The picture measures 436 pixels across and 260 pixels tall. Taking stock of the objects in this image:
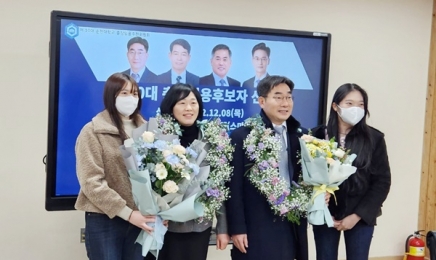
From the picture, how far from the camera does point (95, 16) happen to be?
2787mm

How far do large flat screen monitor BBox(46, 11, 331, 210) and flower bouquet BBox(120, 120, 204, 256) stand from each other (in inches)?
33.9

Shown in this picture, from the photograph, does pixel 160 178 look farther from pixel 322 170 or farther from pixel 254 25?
pixel 254 25

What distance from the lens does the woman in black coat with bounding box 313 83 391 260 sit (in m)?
2.49

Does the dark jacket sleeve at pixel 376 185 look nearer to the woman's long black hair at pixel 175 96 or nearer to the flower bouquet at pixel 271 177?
the flower bouquet at pixel 271 177


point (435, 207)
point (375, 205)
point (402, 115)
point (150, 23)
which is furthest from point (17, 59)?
point (435, 207)

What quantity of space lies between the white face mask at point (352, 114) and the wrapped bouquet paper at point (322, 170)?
247 mm

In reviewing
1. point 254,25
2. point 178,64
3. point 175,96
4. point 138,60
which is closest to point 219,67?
point 178,64

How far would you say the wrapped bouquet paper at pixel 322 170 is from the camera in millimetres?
2264

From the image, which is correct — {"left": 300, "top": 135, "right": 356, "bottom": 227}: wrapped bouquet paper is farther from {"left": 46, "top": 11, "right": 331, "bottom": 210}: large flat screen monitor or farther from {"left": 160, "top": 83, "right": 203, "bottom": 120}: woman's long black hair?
{"left": 46, "top": 11, "right": 331, "bottom": 210}: large flat screen monitor

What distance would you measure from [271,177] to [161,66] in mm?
1190

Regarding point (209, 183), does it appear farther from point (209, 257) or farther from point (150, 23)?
point (209, 257)

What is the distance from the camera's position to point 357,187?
2.49m

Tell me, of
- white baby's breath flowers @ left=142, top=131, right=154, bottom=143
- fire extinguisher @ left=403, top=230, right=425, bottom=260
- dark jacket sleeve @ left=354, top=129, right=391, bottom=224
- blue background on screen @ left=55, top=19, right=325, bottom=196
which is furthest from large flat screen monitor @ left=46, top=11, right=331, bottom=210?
fire extinguisher @ left=403, top=230, right=425, bottom=260

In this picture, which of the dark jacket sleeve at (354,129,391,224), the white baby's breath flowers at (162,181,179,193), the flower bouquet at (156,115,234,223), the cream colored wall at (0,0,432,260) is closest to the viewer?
the white baby's breath flowers at (162,181,179,193)
